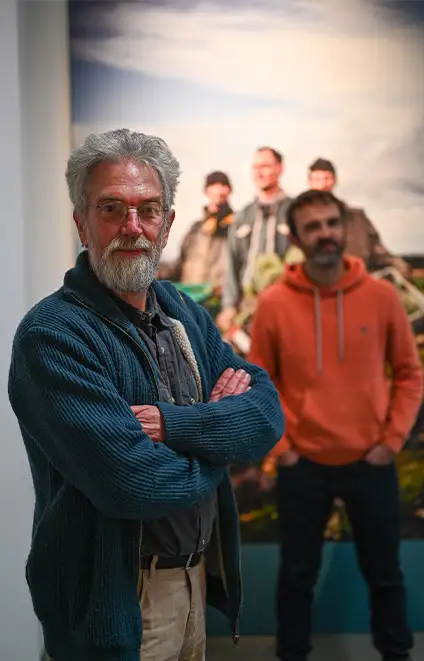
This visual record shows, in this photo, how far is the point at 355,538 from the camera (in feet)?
8.76


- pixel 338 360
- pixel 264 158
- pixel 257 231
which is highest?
pixel 264 158

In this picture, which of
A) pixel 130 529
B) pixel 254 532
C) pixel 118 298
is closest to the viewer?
pixel 130 529

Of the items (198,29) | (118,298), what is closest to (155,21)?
(198,29)

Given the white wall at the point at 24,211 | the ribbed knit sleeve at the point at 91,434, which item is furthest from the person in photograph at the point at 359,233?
the ribbed knit sleeve at the point at 91,434

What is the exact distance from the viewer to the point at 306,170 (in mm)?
2705

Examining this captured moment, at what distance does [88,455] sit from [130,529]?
211 millimetres

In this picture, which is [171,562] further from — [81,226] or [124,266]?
[81,226]

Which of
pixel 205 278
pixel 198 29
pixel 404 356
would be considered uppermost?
pixel 198 29

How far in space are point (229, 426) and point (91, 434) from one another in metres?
0.32

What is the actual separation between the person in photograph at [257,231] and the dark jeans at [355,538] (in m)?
0.71

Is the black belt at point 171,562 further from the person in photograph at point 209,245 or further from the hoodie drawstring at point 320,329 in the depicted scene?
the person in photograph at point 209,245

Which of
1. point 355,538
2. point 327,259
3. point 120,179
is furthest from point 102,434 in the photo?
point 355,538

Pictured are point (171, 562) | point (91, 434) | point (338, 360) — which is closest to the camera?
point (91, 434)

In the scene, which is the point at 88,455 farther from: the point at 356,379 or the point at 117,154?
the point at 356,379
